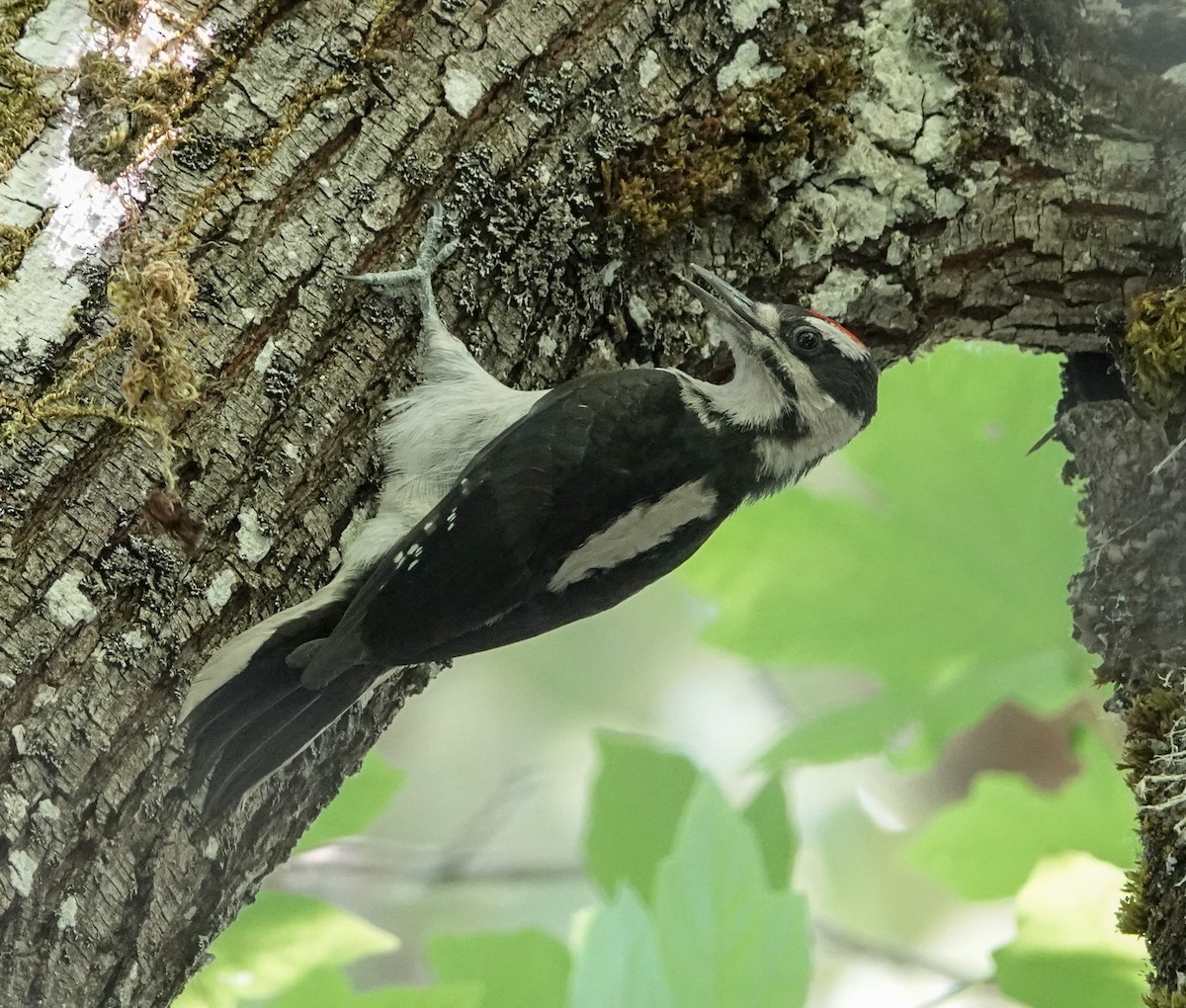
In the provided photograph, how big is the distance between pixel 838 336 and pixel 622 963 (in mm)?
1134

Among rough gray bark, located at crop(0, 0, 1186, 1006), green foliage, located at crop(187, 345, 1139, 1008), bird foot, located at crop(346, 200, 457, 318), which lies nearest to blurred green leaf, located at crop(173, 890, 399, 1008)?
green foliage, located at crop(187, 345, 1139, 1008)

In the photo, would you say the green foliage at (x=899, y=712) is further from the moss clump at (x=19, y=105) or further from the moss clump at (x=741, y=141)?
the moss clump at (x=19, y=105)

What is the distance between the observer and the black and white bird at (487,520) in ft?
4.95

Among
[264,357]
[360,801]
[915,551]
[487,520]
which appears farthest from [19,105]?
[915,551]

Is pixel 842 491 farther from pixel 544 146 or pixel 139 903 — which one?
pixel 139 903

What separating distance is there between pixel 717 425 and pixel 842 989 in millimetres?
2095

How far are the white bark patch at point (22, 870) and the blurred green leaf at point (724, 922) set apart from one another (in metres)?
0.97

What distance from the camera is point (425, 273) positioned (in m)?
1.57

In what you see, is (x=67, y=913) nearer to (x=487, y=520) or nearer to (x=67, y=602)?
(x=67, y=602)

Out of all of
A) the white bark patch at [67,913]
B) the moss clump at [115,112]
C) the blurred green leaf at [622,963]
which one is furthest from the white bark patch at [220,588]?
the blurred green leaf at [622,963]

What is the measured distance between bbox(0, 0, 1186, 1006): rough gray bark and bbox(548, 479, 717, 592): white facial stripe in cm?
28

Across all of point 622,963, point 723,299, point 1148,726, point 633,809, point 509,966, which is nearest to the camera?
point 1148,726

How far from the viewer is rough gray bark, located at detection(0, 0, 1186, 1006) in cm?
138

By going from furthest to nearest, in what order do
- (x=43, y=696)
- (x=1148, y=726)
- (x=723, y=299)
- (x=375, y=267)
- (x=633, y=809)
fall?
(x=633, y=809) → (x=723, y=299) → (x=1148, y=726) → (x=375, y=267) → (x=43, y=696)
